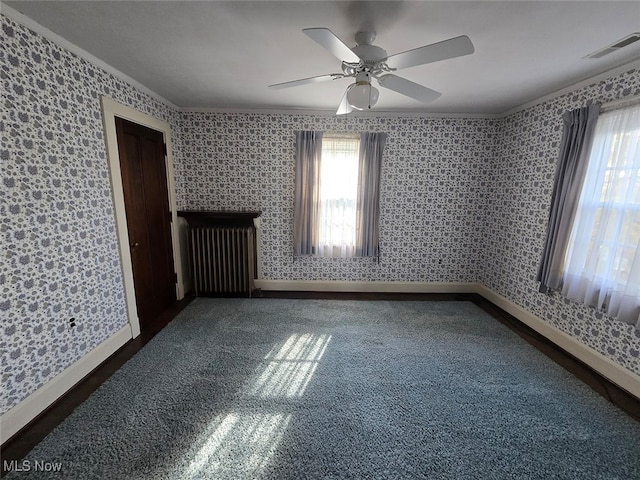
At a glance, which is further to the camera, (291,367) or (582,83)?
(582,83)

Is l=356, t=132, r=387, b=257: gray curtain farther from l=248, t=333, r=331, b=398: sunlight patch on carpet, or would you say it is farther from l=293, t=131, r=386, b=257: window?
l=248, t=333, r=331, b=398: sunlight patch on carpet

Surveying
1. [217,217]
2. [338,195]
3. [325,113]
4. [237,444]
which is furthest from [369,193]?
[237,444]

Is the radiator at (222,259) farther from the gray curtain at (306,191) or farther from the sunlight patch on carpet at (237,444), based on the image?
the sunlight patch on carpet at (237,444)

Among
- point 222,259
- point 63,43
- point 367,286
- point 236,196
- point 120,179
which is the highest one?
point 63,43

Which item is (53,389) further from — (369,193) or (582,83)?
(582,83)

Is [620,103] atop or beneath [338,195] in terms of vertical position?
atop

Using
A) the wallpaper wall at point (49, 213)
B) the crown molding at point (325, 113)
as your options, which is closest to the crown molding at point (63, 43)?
the wallpaper wall at point (49, 213)

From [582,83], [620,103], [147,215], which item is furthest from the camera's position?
[147,215]

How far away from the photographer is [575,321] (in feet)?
7.83

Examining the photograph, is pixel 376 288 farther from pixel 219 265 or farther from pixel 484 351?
pixel 219 265

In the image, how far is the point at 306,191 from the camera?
345 centimetres

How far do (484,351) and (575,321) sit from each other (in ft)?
2.80

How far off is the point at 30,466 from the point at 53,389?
0.54m

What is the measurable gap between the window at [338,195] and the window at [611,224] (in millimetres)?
2213
